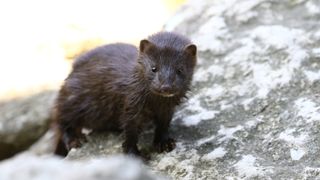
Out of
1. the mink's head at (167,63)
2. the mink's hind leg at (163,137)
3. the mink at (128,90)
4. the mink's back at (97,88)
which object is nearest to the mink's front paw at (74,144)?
the mink at (128,90)

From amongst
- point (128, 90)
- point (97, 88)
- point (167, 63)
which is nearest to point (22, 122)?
point (97, 88)

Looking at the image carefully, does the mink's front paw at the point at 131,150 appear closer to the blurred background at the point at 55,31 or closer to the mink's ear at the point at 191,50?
the mink's ear at the point at 191,50

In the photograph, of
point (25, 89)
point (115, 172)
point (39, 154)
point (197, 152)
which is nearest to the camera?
point (115, 172)

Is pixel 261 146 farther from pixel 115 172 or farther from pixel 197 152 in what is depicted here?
pixel 115 172

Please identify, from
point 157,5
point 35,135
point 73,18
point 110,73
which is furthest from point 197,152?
point 157,5

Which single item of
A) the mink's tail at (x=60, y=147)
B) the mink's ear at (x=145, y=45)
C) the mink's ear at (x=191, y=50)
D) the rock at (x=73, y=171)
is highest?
the rock at (x=73, y=171)
